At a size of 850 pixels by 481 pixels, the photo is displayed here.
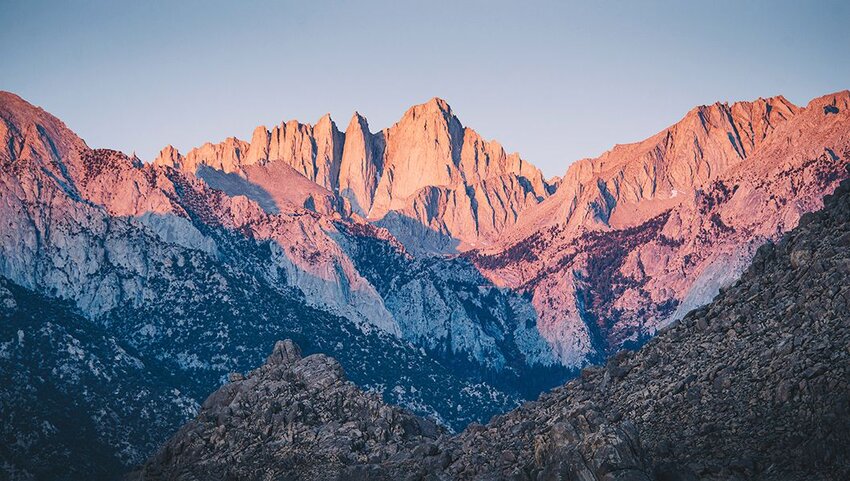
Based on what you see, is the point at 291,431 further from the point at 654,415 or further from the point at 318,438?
the point at 654,415

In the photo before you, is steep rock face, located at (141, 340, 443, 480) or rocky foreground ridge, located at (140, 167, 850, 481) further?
steep rock face, located at (141, 340, 443, 480)

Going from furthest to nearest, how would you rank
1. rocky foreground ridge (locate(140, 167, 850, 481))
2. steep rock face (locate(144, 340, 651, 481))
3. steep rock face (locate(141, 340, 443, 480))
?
steep rock face (locate(141, 340, 443, 480))
steep rock face (locate(144, 340, 651, 481))
rocky foreground ridge (locate(140, 167, 850, 481))

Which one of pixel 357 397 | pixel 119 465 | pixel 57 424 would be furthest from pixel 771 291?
pixel 57 424

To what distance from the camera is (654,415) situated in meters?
78.4

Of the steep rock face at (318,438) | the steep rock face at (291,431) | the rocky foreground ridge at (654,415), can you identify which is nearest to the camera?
the rocky foreground ridge at (654,415)

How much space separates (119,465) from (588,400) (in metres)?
89.7

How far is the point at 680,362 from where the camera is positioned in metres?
84.3

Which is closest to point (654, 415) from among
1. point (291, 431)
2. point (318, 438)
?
point (318, 438)

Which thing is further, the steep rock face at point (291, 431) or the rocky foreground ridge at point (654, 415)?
the steep rock face at point (291, 431)

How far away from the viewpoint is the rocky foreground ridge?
6762cm

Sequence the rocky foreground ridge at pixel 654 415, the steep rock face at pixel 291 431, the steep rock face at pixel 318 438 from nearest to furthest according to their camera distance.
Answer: the rocky foreground ridge at pixel 654 415
the steep rock face at pixel 318 438
the steep rock face at pixel 291 431

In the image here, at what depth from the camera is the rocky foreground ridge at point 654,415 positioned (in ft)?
222

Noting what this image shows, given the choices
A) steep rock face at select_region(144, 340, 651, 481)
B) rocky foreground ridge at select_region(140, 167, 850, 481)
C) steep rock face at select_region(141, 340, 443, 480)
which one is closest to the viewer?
rocky foreground ridge at select_region(140, 167, 850, 481)

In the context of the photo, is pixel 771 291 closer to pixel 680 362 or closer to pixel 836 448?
pixel 680 362
